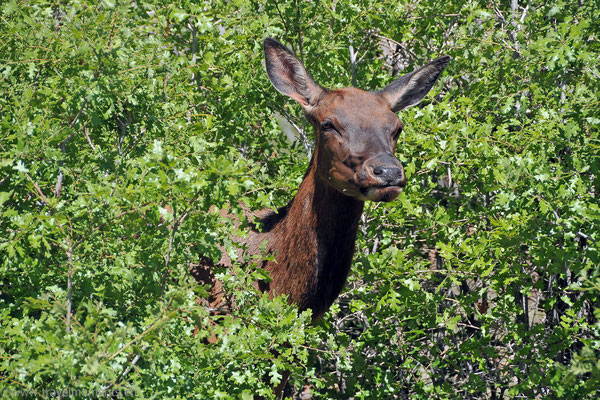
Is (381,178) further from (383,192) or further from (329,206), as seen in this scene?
(329,206)

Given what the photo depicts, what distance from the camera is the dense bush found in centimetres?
441

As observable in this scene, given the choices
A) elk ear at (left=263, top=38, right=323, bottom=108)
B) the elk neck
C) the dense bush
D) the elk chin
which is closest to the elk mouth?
the elk chin

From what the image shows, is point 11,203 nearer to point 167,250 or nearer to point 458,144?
point 167,250

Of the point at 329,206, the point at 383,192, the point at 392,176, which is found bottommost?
the point at 329,206

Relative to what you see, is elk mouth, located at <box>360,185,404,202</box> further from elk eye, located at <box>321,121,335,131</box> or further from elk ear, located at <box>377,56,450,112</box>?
elk ear, located at <box>377,56,450,112</box>

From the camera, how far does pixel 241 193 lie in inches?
207

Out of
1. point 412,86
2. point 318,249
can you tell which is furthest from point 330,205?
point 412,86

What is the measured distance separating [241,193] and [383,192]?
1043mm

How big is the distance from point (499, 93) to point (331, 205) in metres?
2.19

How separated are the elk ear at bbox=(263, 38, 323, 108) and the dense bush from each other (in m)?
0.43

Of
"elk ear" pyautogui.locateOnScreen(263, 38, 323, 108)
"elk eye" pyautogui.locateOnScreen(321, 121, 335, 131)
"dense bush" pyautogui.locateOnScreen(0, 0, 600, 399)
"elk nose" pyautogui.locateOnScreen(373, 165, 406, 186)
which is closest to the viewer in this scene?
"dense bush" pyautogui.locateOnScreen(0, 0, 600, 399)

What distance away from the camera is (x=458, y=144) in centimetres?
690

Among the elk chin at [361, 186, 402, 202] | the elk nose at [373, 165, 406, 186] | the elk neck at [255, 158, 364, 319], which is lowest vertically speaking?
the elk neck at [255, 158, 364, 319]

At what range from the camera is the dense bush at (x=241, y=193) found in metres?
4.41
